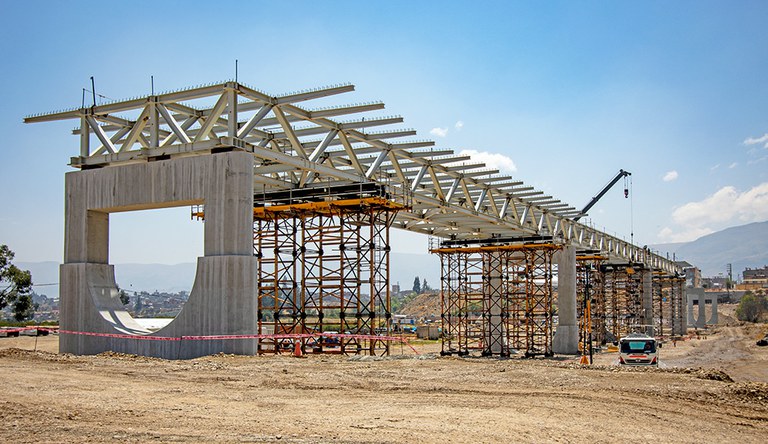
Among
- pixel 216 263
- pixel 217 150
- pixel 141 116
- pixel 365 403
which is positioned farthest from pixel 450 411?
pixel 141 116

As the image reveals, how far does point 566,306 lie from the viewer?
52.1 meters

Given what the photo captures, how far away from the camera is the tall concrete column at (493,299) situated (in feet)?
160

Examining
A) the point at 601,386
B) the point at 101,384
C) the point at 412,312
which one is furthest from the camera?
the point at 412,312

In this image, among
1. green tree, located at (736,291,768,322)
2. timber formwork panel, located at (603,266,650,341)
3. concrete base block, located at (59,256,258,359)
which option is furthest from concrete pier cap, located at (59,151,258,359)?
green tree, located at (736,291,768,322)

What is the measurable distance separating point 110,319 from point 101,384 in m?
11.1

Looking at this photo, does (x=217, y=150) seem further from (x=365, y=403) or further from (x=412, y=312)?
(x=412, y=312)

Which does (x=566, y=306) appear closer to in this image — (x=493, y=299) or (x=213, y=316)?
(x=493, y=299)

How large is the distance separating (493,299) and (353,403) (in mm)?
36095

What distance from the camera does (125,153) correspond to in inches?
1056

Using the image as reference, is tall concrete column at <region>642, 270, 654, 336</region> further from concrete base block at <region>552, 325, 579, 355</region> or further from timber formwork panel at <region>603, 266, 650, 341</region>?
concrete base block at <region>552, 325, 579, 355</region>

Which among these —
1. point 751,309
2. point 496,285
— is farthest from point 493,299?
point 751,309

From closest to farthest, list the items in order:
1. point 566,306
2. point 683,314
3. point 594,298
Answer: point 566,306 < point 594,298 < point 683,314

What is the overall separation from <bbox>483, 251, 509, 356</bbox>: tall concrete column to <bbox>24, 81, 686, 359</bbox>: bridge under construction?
156 millimetres

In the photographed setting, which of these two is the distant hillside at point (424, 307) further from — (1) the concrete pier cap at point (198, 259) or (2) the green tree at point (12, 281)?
(1) the concrete pier cap at point (198, 259)
